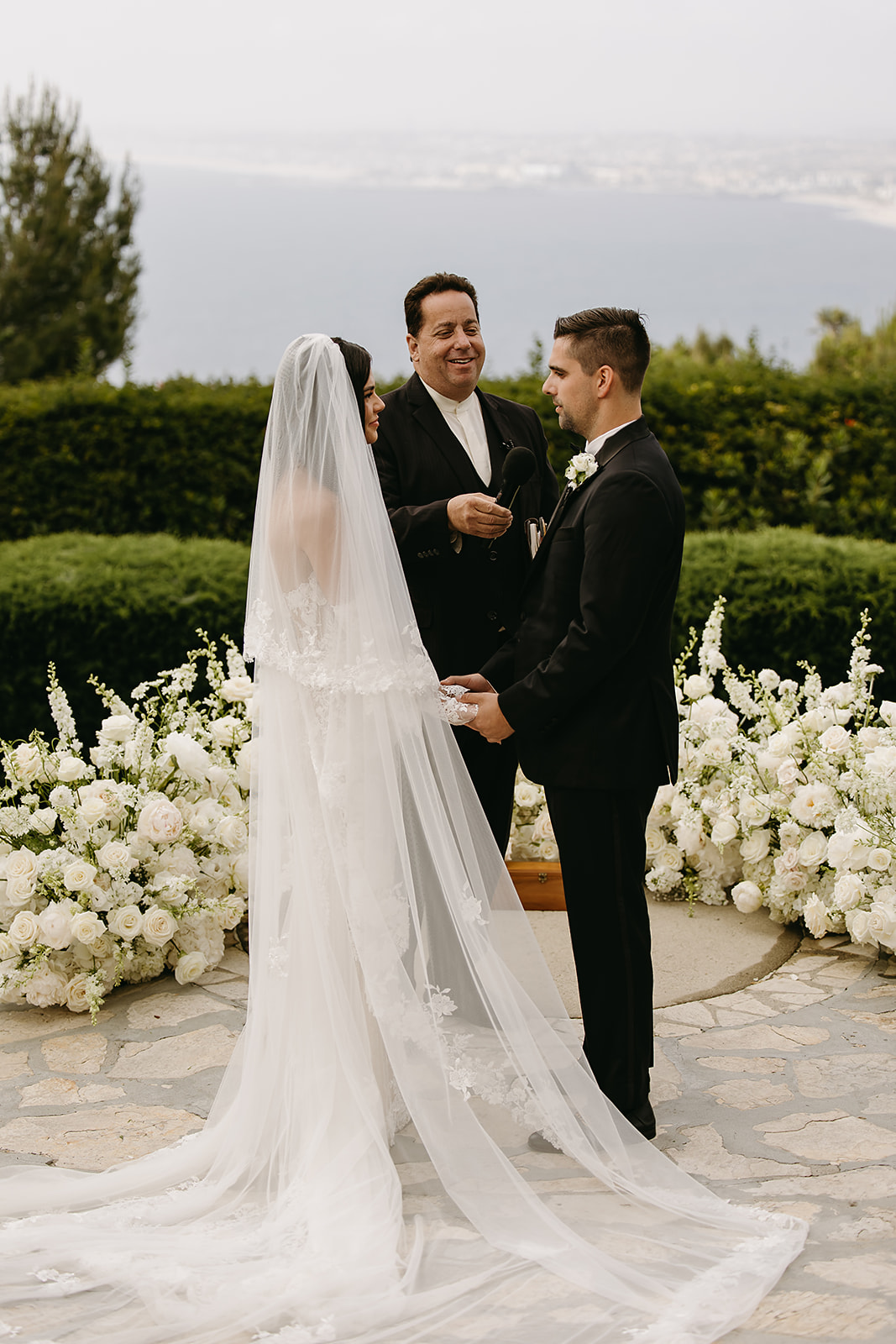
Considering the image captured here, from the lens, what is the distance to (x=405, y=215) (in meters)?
23.3

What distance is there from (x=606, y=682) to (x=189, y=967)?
1956 millimetres

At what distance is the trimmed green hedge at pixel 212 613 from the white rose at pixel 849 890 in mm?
1888

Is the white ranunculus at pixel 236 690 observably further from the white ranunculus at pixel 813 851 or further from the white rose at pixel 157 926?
the white ranunculus at pixel 813 851

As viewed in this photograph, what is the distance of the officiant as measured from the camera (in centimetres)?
381

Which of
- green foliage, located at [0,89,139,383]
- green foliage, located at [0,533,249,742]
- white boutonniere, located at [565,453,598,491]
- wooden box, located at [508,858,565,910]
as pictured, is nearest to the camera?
white boutonniere, located at [565,453,598,491]

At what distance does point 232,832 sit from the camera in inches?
177

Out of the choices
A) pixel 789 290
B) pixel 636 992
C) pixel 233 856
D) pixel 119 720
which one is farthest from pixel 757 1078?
pixel 789 290

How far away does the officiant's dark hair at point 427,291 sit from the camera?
12.5 feet

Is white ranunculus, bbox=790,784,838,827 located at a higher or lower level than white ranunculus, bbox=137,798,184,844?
higher

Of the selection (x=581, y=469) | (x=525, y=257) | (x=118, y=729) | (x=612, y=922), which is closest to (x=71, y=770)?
(x=118, y=729)

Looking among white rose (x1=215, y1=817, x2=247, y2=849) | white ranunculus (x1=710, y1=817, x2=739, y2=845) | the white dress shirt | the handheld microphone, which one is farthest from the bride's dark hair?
white ranunculus (x1=710, y1=817, x2=739, y2=845)

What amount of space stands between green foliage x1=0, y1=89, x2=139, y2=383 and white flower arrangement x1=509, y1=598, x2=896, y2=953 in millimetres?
15590

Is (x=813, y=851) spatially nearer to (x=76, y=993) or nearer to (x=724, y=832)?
(x=724, y=832)

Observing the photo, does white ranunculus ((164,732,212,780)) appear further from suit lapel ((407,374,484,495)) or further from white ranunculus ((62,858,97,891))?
suit lapel ((407,374,484,495))
